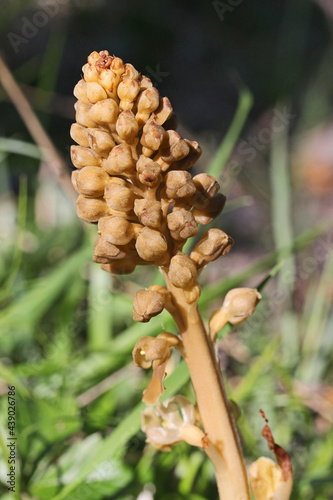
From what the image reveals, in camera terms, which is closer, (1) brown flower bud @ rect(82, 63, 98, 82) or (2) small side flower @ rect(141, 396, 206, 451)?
(1) brown flower bud @ rect(82, 63, 98, 82)

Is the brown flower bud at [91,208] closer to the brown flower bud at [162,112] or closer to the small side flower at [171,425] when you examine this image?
the brown flower bud at [162,112]

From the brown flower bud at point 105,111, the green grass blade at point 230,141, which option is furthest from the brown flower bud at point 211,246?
the green grass blade at point 230,141

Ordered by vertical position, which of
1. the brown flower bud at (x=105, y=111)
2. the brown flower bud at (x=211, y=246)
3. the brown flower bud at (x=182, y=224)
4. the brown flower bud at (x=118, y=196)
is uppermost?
the brown flower bud at (x=105, y=111)

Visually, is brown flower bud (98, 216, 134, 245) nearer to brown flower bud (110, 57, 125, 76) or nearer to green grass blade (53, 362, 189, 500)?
brown flower bud (110, 57, 125, 76)

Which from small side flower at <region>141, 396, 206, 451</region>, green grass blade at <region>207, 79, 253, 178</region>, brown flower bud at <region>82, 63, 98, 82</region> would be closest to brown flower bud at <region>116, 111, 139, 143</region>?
brown flower bud at <region>82, 63, 98, 82</region>

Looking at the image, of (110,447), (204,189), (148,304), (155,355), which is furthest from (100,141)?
(110,447)
